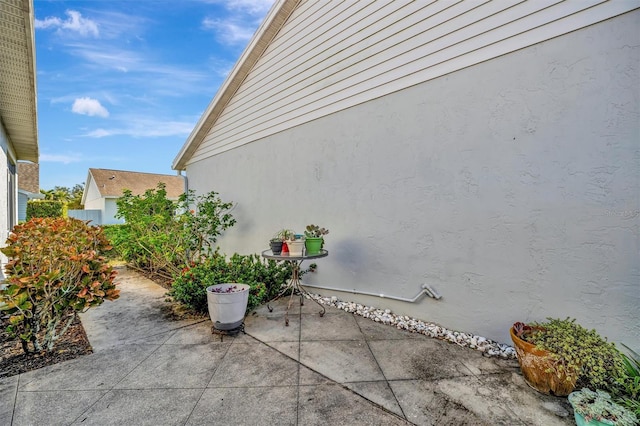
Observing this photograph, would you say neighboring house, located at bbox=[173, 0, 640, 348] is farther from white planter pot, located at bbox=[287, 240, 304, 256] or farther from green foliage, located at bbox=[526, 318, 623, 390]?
white planter pot, located at bbox=[287, 240, 304, 256]

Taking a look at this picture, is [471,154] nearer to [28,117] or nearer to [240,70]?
[240,70]

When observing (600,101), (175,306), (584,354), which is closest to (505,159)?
(600,101)

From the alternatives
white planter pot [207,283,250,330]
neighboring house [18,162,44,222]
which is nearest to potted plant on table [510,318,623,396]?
white planter pot [207,283,250,330]

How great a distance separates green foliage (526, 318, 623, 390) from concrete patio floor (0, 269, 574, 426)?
288 millimetres

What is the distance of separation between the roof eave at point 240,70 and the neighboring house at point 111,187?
1113cm

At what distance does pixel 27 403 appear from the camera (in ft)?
6.75

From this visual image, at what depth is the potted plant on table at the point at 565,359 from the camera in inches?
74.9

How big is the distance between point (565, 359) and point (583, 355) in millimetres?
112

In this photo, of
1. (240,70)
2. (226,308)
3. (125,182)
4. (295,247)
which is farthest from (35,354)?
(125,182)

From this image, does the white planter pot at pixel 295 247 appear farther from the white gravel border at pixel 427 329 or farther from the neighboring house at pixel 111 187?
the neighboring house at pixel 111 187

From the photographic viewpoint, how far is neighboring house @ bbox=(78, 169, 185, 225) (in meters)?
19.1

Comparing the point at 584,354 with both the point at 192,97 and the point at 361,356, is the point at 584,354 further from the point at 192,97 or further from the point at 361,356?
the point at 192,97

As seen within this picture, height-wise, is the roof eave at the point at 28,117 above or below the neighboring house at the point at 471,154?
above

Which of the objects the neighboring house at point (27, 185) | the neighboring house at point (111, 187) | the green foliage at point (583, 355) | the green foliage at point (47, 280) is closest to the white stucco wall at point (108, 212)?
the neighboring house at point (111, 187)
